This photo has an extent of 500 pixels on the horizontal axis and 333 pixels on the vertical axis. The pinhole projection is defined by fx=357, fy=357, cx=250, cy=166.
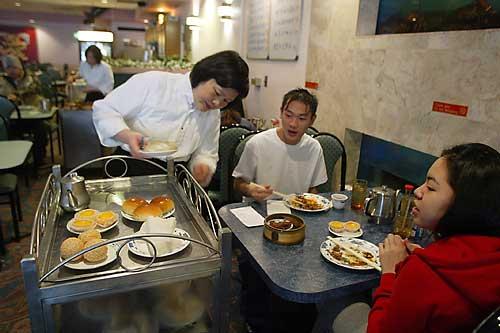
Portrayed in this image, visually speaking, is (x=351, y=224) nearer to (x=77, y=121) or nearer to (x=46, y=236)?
(x=46, y=236)

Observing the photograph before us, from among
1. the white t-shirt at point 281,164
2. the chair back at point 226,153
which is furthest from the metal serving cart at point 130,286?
the chair back at point 226,153

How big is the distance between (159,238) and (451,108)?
1661 mm

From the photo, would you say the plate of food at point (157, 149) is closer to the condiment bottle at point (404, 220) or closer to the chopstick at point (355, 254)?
the chopstick at point (355, 254)

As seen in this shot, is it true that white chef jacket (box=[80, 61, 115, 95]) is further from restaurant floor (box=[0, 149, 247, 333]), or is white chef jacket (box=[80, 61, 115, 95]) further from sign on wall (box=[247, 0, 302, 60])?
restaurant floor (box=[0, 149, 247, 333])

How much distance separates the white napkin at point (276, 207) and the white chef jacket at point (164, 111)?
313mm

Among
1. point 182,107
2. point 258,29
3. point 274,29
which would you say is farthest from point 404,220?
point 258,29

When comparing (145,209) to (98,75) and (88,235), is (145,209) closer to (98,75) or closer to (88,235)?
(88,235)

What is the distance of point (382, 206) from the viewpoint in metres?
1.50

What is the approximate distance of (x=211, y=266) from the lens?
2.95ft

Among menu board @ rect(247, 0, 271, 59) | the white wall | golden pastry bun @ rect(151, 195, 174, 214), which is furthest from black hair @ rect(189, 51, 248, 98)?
menu board @ rect(247, 0, 271, 59)

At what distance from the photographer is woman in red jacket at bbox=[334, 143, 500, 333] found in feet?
2.47

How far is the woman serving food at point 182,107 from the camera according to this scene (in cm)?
154

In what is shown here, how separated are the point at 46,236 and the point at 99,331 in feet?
1.05

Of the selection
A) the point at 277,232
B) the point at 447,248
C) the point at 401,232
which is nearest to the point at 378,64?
the point at 401,232
